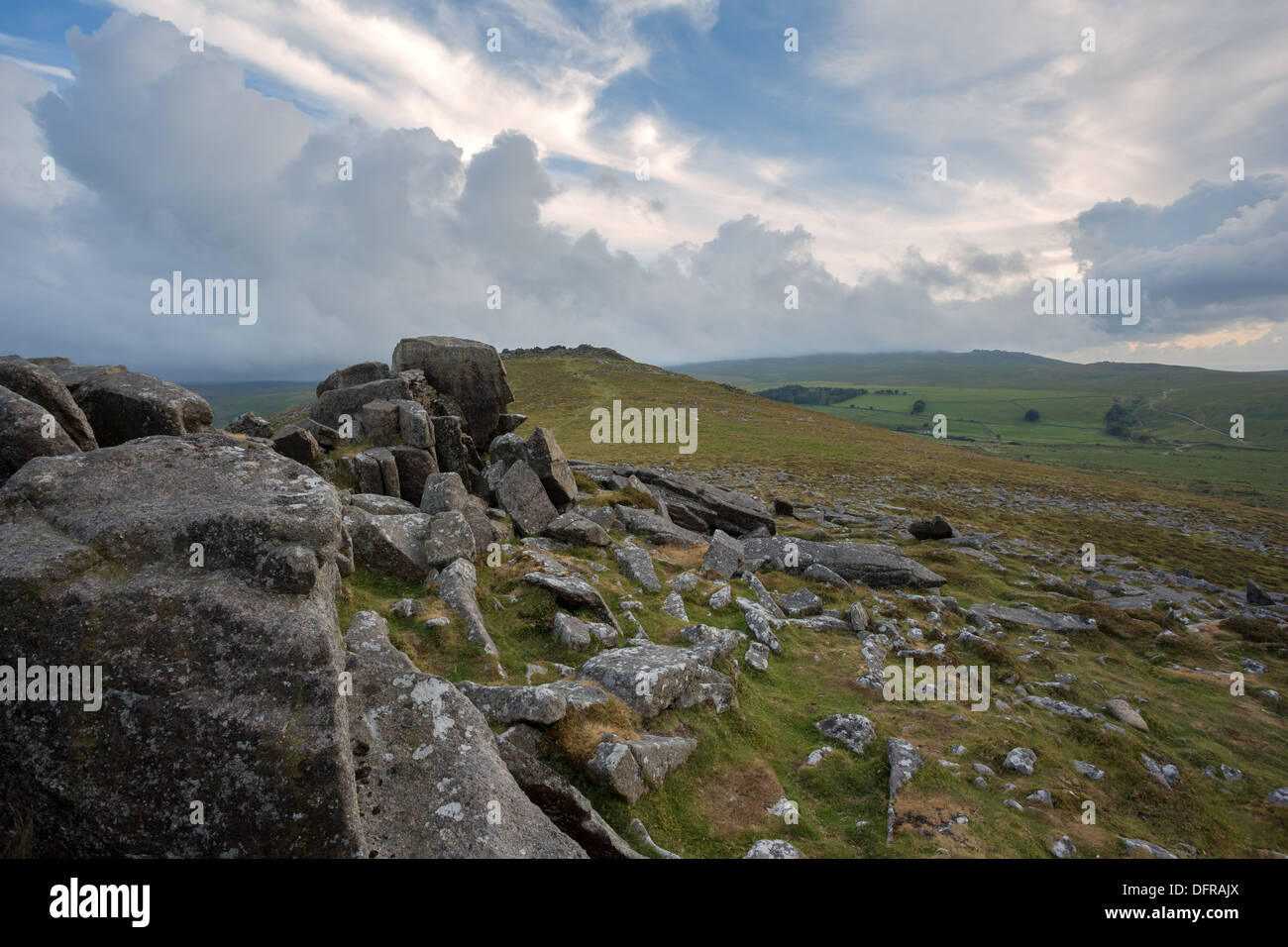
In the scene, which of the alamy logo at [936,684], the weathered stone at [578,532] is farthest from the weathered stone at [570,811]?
the weathered stone at [578,532]

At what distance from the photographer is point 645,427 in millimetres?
86312

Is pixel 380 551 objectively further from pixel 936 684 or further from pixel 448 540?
pixel 936 684

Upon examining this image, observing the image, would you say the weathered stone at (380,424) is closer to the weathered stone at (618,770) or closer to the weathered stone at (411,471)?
the weathered stone at (411,471)

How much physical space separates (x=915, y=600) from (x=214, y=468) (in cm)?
2218

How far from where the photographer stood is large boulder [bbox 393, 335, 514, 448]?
27453mm

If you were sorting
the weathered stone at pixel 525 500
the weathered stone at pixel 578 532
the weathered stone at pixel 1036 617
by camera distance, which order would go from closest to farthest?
the weathered stone at pixel 578 532 → the weathered stone at pixel 525 500 → the weathered stone at pixel 1036 617

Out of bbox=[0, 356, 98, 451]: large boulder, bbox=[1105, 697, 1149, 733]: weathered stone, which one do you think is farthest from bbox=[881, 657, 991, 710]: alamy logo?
bbox=[0, 356, 98, 451]: large boulder

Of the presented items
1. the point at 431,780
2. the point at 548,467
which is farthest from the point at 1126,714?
the point at 548,467

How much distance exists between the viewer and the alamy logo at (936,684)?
1507 cm
